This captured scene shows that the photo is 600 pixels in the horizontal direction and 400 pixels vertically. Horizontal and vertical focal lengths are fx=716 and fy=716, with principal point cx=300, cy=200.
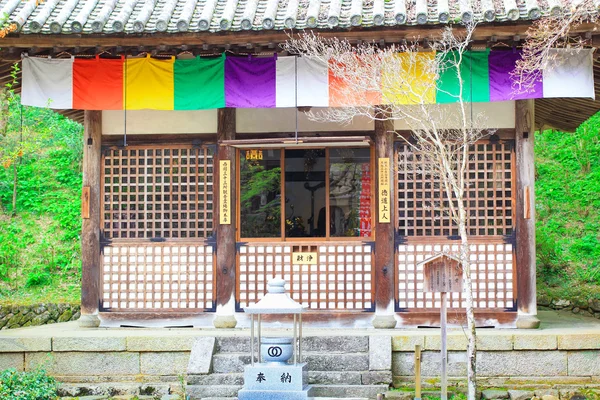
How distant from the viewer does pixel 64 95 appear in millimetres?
11625

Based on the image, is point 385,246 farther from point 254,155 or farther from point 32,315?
point 32,315

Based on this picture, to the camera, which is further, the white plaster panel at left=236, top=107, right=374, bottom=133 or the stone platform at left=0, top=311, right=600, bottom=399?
the white plaster panel at left=236, top=107, right=374, bottom=133

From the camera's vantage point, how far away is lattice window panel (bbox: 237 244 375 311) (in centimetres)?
1202

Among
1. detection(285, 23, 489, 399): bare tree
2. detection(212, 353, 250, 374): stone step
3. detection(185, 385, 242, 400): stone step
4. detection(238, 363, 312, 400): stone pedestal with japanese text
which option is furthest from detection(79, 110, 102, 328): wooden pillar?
detection(238, 363, 312, 400): stone pedestal with japanese text

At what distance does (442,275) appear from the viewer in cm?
991

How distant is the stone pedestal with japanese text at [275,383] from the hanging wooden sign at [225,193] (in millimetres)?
3397

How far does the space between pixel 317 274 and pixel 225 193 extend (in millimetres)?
2070

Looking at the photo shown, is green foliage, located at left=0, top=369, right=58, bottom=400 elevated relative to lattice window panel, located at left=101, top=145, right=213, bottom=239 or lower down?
lower down

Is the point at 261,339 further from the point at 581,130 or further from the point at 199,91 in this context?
the point at 581,130

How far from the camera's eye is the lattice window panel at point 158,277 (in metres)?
12.2

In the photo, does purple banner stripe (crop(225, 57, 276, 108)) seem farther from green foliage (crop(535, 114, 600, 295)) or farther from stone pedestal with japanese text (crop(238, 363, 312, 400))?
green foliage (crop(535, 114, 600, 295))

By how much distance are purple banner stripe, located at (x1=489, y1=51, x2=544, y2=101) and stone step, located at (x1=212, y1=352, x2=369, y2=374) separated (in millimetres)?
4516

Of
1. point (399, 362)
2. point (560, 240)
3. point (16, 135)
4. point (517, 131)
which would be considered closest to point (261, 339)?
point (399, 362)

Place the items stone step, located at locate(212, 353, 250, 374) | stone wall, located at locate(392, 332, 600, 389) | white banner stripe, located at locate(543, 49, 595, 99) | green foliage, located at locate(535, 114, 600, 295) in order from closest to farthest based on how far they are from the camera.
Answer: stone step, located at locate(212, 353, 250, 374)
stone wall, located at locate(392, 332, 600, 389)
white banner stripe, located at locate(543, 49, 595, 99)
green foliage, located at locate(535, 114, 600, 295)
